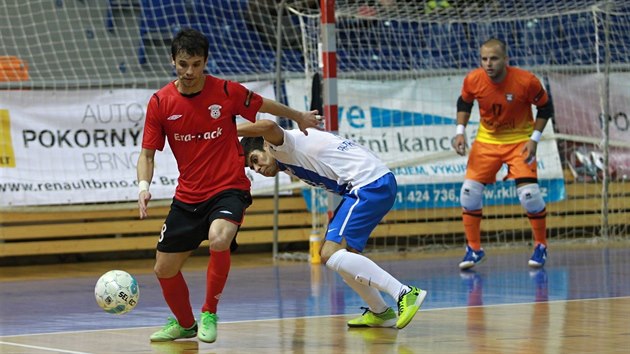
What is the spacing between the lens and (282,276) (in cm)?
1119

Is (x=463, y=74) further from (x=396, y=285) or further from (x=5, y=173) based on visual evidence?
(x=396, y=285)

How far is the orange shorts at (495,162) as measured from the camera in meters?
11.4

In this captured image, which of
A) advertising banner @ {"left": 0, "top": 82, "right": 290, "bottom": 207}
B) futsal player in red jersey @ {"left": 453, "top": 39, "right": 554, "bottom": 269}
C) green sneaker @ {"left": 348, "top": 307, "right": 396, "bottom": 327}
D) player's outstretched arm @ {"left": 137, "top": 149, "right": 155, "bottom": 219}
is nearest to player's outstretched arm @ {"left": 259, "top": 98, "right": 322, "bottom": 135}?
player's outstretched arm @ {"left": 137, "top": 149, "right": 155, "bottom": 219}

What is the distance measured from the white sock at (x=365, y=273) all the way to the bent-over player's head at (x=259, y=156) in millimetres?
678

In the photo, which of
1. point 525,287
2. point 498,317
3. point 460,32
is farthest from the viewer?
point 460,32

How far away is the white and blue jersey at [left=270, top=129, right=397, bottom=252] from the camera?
727 centimetres

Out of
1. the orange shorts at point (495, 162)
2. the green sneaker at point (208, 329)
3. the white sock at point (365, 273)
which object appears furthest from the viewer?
the orange shorts at point (495, 162)

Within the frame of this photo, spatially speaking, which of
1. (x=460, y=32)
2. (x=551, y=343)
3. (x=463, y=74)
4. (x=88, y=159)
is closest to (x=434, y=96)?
(x=463, y=74)

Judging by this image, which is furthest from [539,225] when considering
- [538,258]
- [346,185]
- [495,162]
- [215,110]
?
[215,110]

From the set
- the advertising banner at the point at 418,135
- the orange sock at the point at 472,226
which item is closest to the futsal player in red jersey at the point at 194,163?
the orange sock at the point at 472,226

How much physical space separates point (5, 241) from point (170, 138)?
6688mm

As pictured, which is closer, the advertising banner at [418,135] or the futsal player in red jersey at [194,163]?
the futsal player in red jersey at [194,163]

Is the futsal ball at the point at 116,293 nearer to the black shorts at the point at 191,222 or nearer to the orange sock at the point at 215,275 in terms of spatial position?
the black shorts at the point at 191,222

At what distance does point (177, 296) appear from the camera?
22.3 ft
